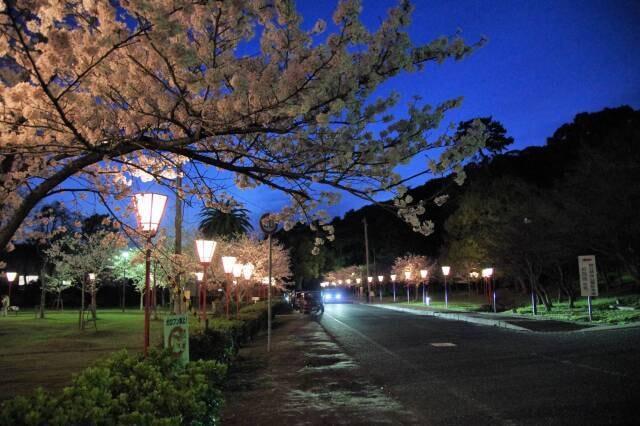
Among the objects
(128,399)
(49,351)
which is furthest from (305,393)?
(49,351)

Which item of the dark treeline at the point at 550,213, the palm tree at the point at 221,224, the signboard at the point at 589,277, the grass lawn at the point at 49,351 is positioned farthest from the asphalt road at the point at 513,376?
the palm tree at the point at 221,224

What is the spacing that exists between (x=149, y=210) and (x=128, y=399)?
14.3ft

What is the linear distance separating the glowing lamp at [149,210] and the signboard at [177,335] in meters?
1.91

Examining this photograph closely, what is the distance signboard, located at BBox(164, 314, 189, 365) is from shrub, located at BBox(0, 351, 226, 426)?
0.68m

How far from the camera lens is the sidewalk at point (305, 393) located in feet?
24.4

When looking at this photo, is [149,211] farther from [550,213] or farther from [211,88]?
[550,213]

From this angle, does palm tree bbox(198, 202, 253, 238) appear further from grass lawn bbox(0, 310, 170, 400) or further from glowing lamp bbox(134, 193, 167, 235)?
glowing lamp bbox(134, 193, 167, 235)

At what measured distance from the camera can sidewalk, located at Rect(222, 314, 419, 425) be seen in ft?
24.4

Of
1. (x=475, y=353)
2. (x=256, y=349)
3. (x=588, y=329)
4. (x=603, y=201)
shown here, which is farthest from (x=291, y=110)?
(x=603, y=201)

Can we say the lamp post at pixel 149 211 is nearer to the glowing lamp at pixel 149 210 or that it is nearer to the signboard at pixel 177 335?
the glowing lamp at pixel 149 210

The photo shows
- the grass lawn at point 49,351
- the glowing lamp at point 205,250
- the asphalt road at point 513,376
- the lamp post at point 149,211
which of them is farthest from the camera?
the glowing lamp at point 205,250

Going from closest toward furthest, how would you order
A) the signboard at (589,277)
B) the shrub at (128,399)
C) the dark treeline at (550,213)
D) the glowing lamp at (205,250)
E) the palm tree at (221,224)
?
the shrub at (128,399) < the glowing lamp at (205,250) < the signboard at (589,277) < the dark treeline at (550,213) < the palm tree at (221,224)

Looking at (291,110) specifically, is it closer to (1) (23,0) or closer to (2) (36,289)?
(1) (23,0)

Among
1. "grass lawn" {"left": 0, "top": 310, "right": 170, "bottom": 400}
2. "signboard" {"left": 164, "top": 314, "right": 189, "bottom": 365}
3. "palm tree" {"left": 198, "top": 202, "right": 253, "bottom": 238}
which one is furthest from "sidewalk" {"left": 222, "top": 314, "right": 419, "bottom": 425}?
"palm tree" {"left": 198, "top": 202, "right": 253, "bottom": 238}
